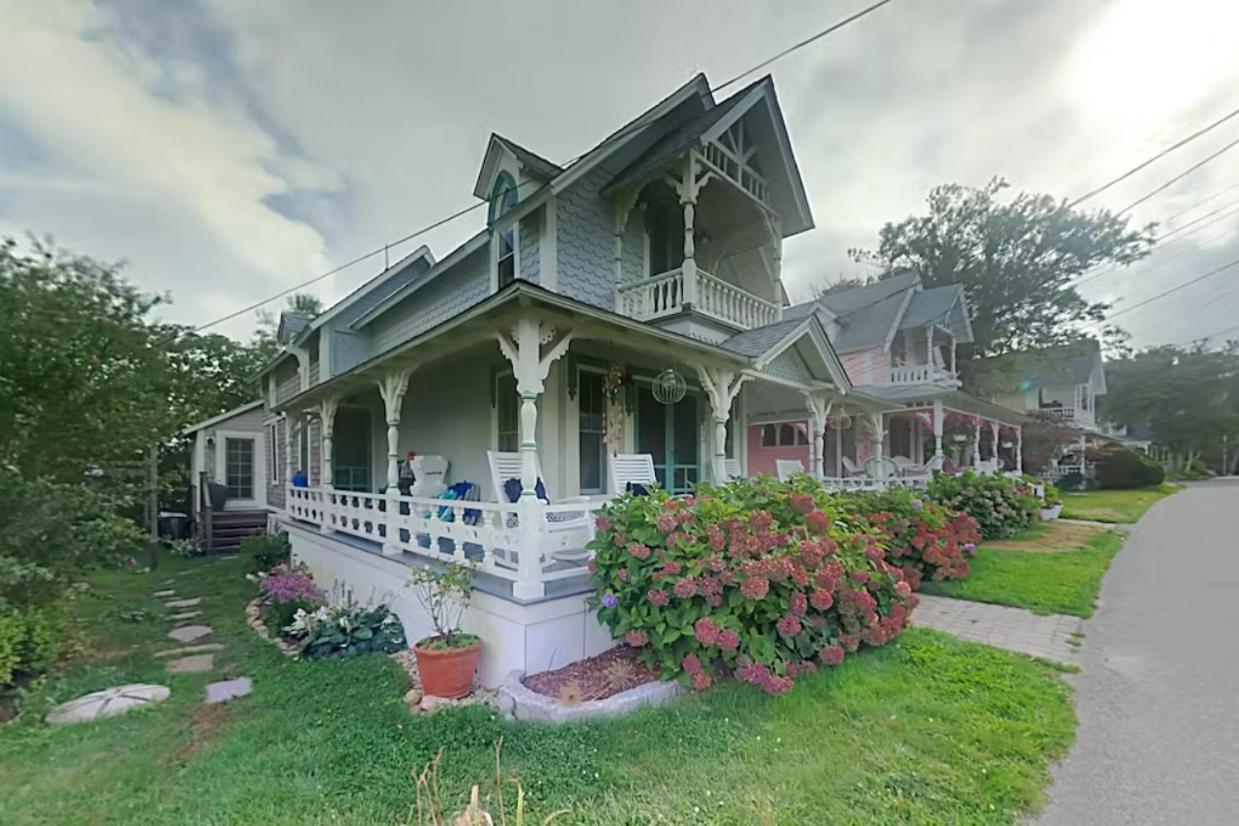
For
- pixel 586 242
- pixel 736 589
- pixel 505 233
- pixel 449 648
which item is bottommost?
pixel 449 648

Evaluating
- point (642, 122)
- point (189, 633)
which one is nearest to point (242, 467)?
point (189, 633)

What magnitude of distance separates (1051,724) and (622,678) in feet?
9.15

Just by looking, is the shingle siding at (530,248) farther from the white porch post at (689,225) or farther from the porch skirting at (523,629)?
the porch skirting at (523,629)

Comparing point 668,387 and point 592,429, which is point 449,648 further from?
point 668,387

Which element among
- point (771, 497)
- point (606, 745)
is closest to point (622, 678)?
point (606, 745)

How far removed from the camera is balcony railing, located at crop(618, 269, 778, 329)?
792 centimetres

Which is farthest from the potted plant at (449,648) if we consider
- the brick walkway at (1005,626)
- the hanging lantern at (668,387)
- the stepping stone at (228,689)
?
the brick walkway at (1005,626)

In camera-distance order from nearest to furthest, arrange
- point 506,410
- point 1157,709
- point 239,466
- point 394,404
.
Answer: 1. point 1157,709
2. point 394,404
3. point 506,410
4. point 239,466

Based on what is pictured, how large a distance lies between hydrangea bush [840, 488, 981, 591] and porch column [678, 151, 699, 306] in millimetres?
3531

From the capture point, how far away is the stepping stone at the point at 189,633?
6117 millimetres

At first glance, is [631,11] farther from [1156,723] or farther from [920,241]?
[920,241]

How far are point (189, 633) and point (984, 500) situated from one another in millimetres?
13258

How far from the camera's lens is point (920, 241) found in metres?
25.5

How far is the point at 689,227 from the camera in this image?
789cm
